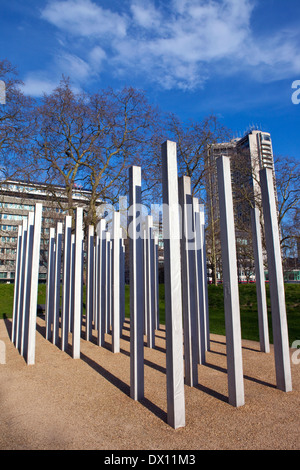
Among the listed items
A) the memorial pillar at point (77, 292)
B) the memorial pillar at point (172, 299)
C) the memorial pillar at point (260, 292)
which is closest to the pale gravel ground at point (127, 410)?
the memorial pillar at point (172, 299)

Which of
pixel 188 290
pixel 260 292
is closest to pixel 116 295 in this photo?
pixel 188 290

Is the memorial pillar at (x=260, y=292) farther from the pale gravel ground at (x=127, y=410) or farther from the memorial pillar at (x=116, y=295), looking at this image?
the memorial pillar at (x=116, y=295)

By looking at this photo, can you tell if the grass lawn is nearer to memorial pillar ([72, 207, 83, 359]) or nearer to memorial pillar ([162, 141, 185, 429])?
memorial pillar ([72, 207, 83, 359])

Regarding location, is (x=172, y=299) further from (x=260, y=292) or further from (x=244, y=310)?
(x=244, y=310)

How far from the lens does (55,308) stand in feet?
28.2

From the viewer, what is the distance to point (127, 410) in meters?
3.96

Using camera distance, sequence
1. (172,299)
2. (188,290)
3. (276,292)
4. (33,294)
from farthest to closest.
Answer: (33,294)
(188,290)
(276,292)
(172,299)

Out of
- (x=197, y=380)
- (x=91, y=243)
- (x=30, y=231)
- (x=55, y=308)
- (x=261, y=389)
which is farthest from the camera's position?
(x=91, y=243)

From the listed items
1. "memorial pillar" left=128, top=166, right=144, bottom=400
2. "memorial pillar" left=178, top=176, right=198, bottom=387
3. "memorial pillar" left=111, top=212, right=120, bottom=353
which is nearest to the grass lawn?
"memorial pillar" left=111, top=212, right=120, bottom=353

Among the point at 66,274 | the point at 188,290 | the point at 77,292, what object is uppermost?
the point at 66,274

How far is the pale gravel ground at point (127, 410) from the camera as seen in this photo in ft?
10.3

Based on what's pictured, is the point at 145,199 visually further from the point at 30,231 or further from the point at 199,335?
the point at 199,335

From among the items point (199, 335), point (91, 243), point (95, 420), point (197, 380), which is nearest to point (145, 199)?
point (91, 243)
